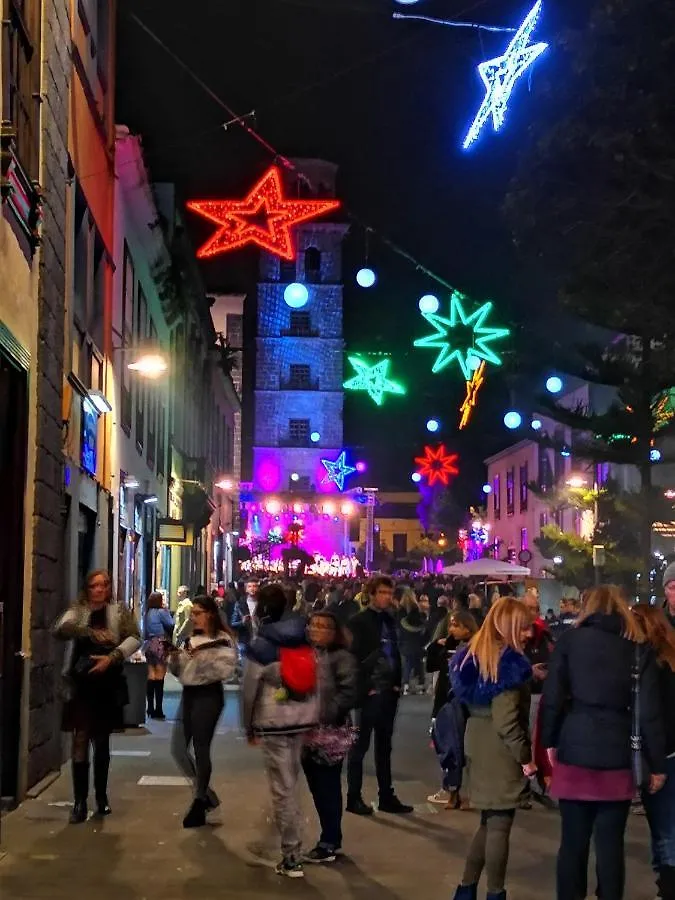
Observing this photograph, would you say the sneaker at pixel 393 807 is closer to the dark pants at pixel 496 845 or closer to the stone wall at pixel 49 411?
the stone wall at pixel 49 411

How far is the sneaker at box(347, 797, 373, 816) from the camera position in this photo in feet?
31.4

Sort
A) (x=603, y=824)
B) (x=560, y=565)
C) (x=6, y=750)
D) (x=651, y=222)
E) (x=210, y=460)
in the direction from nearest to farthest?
(x=603, y=824) < (x=6, y=750) < (x=651, y=222) < (x=560, y=565) < (x=210, y=460)

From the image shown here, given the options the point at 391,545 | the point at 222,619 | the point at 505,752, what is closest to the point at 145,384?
the point at 222,619

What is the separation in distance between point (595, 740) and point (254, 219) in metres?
12.0

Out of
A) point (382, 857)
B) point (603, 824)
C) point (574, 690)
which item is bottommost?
point (382, 857)

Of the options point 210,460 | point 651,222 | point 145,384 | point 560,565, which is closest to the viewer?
point 651,222

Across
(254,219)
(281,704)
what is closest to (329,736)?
(281,704)

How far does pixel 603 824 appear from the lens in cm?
601

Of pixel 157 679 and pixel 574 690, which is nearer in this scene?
pixel 574 690

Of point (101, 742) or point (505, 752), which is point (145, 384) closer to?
point (101, 742)

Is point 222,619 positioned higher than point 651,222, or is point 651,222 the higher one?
point 651,222

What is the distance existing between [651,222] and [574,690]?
10.0 metres

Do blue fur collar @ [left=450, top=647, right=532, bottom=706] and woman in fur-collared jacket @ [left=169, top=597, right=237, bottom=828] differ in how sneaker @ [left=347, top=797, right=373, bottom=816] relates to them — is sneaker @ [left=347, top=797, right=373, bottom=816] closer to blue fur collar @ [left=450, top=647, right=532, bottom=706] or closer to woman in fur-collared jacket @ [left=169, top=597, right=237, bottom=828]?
woman in fur-collared jacket @ [left=169, top=597, right=237, bottom=828]

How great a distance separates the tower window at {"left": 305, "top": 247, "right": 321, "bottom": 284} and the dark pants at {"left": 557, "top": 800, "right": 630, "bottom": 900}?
6987 cm
